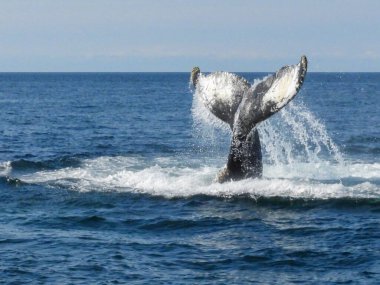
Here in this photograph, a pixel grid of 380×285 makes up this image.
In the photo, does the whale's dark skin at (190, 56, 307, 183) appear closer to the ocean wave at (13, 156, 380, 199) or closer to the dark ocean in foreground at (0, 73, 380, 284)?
the dark ocean in foreground at (0, 73, 380, 284)

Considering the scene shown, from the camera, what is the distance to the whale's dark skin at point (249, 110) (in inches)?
695

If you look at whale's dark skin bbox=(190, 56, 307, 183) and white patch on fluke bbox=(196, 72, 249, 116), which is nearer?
whale's dark skin bbox=(190, 56, 307, 183)

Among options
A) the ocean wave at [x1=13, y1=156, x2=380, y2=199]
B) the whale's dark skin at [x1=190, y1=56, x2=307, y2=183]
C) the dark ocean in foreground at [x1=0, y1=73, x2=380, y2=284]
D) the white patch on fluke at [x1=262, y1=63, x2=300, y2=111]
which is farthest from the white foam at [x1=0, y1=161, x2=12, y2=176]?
the white patch on fluke at [x1=262, y1=63, x2=300, y2=111]

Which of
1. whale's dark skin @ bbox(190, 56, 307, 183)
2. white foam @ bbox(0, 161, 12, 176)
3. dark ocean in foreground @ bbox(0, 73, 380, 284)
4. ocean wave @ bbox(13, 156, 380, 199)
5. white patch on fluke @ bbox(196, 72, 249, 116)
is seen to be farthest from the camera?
white foam @ bbox(0, 161, 12, 176)

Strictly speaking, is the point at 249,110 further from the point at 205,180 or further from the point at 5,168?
the point at 5,168

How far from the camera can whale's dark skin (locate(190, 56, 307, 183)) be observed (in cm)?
1766

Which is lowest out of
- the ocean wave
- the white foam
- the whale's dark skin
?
the white foam

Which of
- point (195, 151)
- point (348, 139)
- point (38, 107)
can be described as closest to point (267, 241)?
point (195, 151)

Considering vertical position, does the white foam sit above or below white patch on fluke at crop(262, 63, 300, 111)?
below

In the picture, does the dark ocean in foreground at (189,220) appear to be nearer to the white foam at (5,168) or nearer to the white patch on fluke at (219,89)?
the white foam at (5,168)

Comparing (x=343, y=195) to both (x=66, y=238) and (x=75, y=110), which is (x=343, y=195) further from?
(x=75, y=110)

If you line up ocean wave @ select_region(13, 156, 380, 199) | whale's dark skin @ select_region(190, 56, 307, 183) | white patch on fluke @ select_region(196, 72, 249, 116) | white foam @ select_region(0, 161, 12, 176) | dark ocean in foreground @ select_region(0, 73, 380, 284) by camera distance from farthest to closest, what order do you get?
1. white foam @ select_region(0, 161, 12, 176)
2. ocean wave @ select_region(13, 156, 380, 199)
3. white patch on fluke @ select_region(196, 72, 249, 116)
4. whale's dark skin @ select_region(190, 56, 307, 183)
5. dark ocean in foreground @ select_region(0, 73, 380, 284)

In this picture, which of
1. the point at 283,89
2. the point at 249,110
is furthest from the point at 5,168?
the point at 283,89

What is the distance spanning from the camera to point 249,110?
19.0m
